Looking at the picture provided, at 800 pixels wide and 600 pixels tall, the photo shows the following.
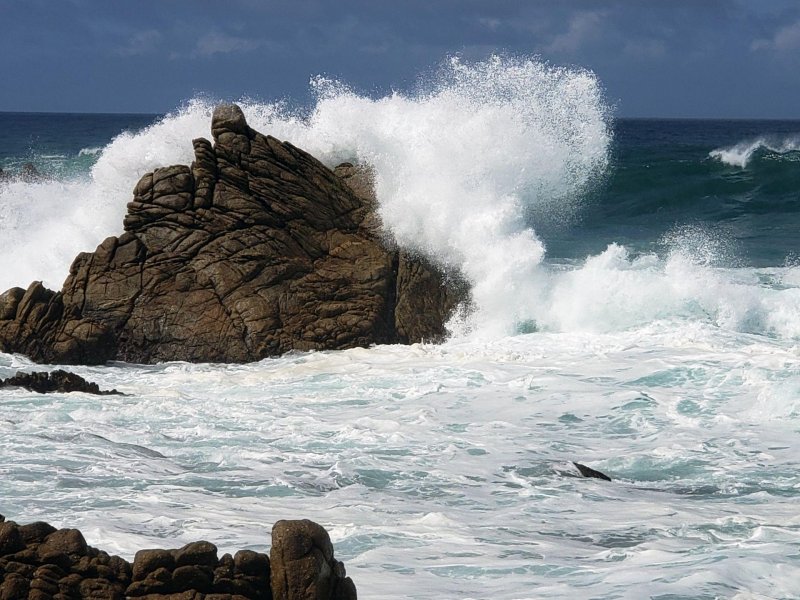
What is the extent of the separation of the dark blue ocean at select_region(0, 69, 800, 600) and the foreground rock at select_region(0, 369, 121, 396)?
14.2 inches

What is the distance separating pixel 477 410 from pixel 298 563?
6063mm

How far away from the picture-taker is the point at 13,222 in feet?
59.1

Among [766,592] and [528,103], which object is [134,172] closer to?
[528,103]

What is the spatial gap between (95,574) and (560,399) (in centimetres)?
692

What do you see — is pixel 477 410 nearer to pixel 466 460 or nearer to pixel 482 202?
pixel 466 460

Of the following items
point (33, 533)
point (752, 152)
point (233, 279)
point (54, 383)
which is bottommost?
point (33, 533)

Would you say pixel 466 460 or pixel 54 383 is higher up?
pixel 54 383

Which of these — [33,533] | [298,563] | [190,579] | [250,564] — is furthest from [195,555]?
[33,533]

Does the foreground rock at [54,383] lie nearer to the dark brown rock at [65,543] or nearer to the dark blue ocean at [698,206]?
the dark brown rock at [65,543]

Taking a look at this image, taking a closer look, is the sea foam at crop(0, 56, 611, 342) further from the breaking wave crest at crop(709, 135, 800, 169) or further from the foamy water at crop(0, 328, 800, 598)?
the breaking wave crest at crop(709, 135, 800, 169)

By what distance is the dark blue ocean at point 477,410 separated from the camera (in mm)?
7133

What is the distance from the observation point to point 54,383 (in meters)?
11.5

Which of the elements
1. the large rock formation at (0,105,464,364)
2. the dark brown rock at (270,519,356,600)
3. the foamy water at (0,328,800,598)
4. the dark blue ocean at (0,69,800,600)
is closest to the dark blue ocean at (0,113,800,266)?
the dark blue ocean at (0,69,800,600)

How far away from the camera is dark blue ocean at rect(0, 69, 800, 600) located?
23.4 feet
